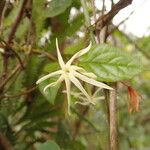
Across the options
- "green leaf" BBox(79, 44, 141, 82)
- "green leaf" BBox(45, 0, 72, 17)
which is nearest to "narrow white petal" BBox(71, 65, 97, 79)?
"green leaf" BBox(79, 44, 141, 82)

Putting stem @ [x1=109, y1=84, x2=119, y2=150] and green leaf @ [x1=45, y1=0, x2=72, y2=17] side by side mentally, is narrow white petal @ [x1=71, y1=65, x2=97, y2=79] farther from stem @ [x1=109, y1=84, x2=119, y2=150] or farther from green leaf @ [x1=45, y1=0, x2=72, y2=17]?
green leaf @ [x1=45, y1=0, x2=72, y2=17]

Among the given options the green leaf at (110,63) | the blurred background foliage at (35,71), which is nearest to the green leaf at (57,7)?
the blurred background foliage at (35,71)

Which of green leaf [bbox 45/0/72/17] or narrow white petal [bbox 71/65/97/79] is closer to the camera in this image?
narrow white petal [bbox 71/65/97/79]

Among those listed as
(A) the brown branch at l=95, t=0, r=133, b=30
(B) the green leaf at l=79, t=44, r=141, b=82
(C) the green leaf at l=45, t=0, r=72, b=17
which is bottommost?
(B) the green leaf at l=79, t=44, r=141, b=82

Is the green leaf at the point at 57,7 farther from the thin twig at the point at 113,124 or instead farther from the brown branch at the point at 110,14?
the thin twig at the point at 113,124

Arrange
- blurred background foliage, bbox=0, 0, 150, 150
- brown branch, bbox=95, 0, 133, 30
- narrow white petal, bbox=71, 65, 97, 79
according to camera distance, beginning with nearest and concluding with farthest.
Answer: narrow white petal, bbox=71, 65, 97, 79
brown branch, bbox=95, 0, 133, 30
blurred background foliage, bbox=0, 0, 150, 150

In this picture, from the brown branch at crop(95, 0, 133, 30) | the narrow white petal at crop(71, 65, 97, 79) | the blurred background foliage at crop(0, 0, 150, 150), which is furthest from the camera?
the blurred background foliage at crop(0, 0, 150, 150)

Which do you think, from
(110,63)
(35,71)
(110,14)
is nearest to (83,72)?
(110,63)

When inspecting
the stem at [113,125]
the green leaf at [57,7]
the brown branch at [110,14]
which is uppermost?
the green leaf at [57,7]
